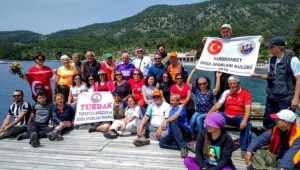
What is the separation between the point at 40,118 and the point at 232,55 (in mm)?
4815

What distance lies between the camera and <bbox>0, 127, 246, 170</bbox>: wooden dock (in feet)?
14.8

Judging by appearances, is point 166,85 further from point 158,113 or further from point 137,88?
point 158,113

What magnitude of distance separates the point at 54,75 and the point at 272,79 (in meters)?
5.54

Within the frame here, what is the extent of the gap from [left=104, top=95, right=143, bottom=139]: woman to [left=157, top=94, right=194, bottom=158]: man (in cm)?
94

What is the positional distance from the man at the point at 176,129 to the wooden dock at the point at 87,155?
0.53 feet

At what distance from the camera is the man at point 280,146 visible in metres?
3.59

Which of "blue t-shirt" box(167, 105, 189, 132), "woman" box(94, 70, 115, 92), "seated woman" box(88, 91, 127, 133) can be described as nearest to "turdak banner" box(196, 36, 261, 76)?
"blue t-shirt" box(167, 105, 189, 132)

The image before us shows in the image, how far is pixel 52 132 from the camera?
5.82 m

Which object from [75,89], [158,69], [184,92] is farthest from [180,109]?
[75,89]

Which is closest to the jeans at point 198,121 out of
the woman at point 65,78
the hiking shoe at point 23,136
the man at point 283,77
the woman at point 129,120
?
the woman at point 129,120

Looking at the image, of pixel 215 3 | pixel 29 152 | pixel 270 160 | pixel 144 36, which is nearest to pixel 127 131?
pixel 29 152

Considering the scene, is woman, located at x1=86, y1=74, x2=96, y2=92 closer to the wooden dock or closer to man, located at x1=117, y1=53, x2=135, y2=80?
man, located at x1=117, y1=53, x2=135, y2=80

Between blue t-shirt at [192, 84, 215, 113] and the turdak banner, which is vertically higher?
the turdak banner

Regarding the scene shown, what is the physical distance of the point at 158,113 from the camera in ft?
19.4
